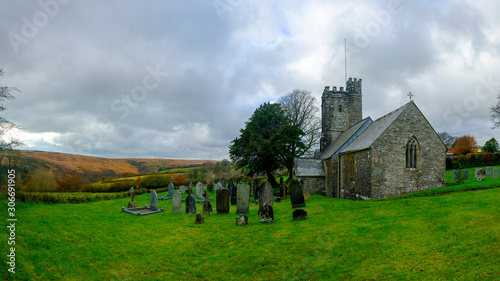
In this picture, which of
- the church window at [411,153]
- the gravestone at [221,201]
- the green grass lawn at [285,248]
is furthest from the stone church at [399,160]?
the gravestone at [221,201]

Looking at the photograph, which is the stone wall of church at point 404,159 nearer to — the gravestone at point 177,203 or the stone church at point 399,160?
the stone church at point 399,160

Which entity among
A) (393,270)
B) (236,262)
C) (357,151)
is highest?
(357,151)

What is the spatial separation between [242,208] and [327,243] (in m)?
7.48

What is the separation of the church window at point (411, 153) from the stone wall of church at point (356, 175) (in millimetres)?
2768

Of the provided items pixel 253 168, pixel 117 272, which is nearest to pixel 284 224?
pixel 117 272

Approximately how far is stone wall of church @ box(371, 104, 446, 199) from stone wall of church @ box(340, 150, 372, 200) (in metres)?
0.59

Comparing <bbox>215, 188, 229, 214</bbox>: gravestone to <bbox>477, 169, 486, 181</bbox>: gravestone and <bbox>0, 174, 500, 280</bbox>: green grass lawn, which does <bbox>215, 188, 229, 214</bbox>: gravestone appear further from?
<bbox>477, 169, 486, 181</bbox>: gravestone

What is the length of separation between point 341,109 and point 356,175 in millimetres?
15901

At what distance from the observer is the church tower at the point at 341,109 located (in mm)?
34031

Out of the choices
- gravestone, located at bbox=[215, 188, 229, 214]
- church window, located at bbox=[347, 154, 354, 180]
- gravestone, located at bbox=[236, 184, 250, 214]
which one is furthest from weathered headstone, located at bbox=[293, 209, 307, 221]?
church window, located at bbox=[347, 154, 354, 180]

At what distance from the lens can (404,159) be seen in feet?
60.1

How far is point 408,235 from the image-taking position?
27.6 feet

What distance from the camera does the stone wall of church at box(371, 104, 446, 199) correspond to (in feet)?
58.5

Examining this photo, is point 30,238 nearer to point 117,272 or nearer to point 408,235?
point 117,272
